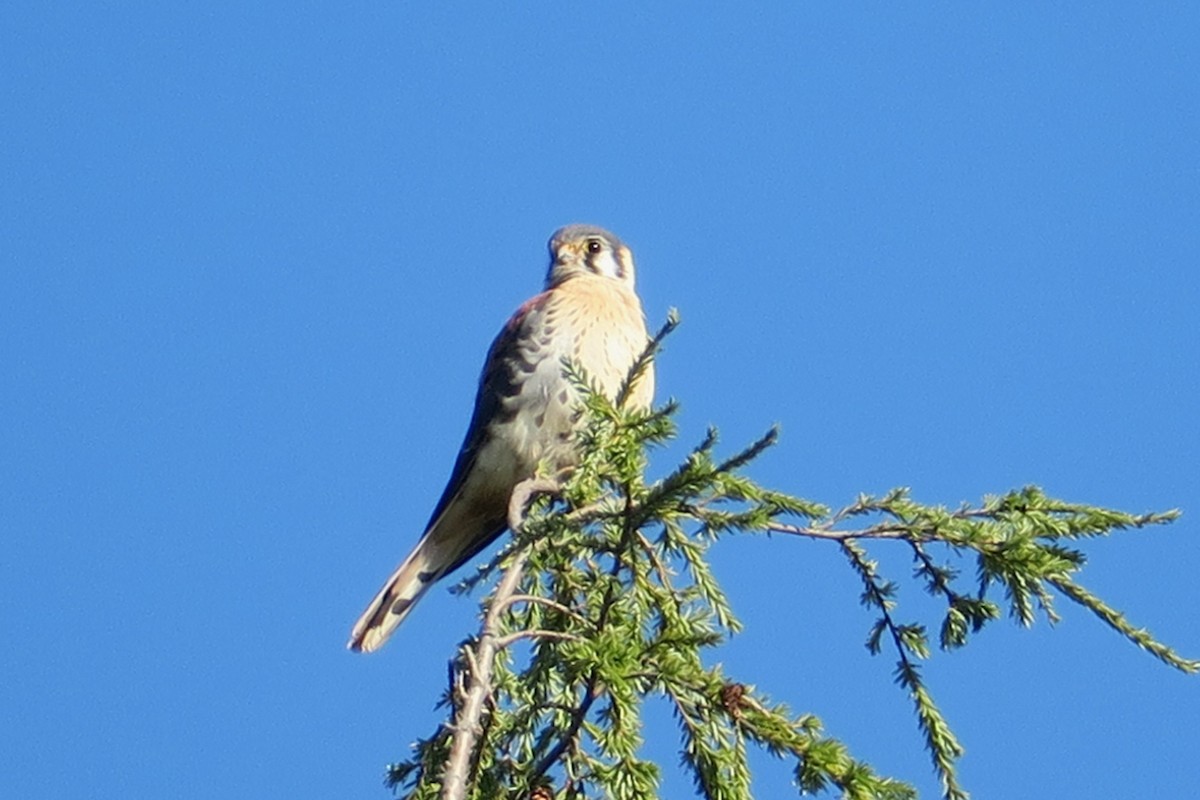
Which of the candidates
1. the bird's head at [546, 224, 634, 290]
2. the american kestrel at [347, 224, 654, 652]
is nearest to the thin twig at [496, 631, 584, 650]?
the american kestrel at [347, 224, 654, 652]

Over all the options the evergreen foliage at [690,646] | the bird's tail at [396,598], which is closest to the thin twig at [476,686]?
the evergreen foliage at [690,646]

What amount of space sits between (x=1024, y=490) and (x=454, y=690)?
0.92 meters

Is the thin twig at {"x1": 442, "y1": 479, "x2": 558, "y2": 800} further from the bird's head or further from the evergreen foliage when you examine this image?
the bird's head

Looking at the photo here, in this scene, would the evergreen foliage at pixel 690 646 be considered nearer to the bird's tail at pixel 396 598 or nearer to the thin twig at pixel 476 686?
the thin twig at pixel 476 686

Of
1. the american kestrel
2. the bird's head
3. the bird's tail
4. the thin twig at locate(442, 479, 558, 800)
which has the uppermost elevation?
the bird's head

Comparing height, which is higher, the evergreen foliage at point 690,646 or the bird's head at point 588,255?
the bird's head at point 588,255

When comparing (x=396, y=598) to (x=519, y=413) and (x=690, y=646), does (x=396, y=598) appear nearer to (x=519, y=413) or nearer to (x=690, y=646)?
(x=519, y=413)

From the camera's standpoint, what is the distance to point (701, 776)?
8.16 ft

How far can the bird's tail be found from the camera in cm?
407

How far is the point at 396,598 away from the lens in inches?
165

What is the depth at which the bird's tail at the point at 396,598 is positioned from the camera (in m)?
4.07

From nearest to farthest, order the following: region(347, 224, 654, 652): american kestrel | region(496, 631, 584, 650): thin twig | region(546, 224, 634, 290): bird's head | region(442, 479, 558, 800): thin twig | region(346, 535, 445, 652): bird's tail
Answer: region(442, 479, 558, 800): thin twig
region(496, 631, 584, 650): thin twig
region(346, 535, 445, 652): bird's tail
region(347, 224, 654, 652): american kestrel
region(546, 224, 634, 290): bird's head

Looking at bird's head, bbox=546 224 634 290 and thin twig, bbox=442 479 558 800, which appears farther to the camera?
bird's head, bbox=546 224 634 290

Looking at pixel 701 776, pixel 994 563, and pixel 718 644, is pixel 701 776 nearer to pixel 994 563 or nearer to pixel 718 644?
pixel 718 644
